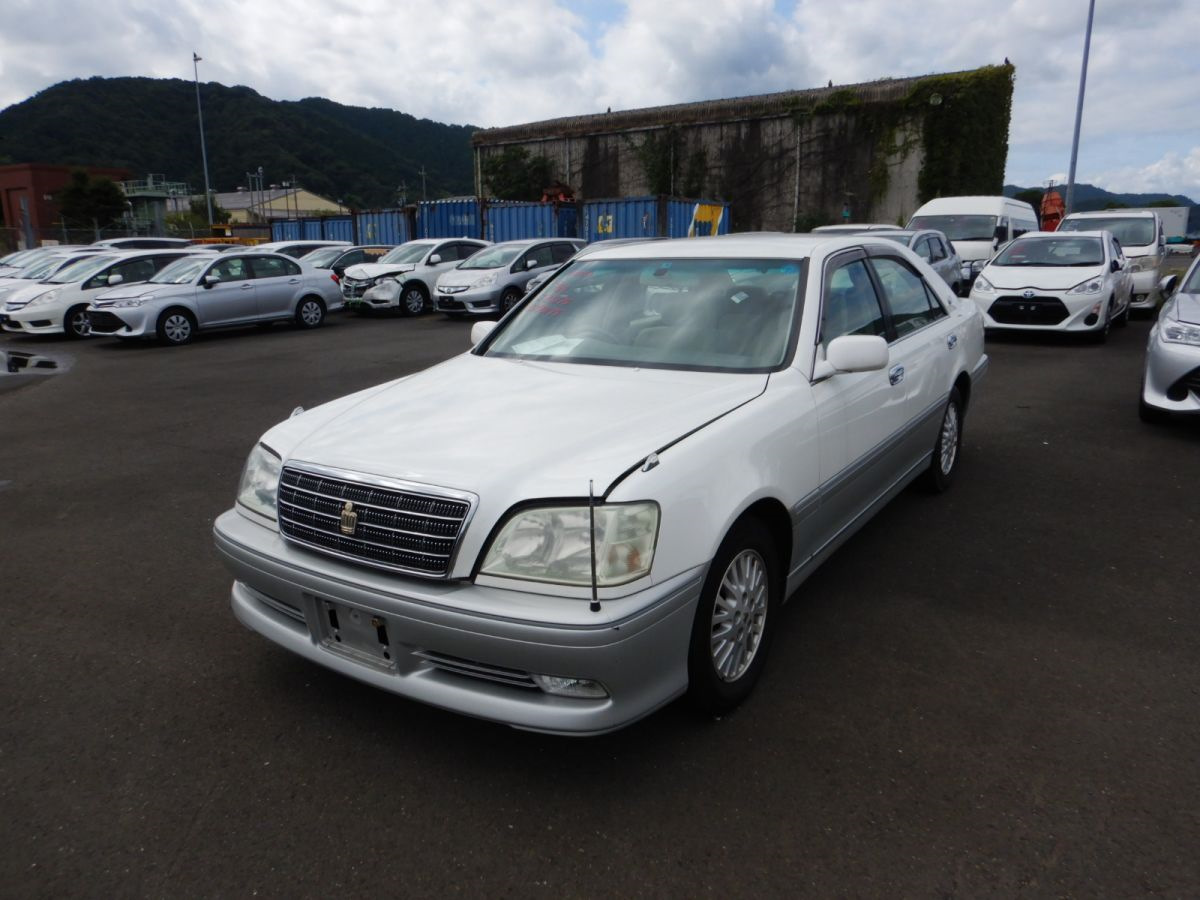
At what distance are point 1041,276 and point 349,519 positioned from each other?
462 inches

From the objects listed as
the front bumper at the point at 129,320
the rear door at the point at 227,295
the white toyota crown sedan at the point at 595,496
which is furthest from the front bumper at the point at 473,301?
the white toyota crown sedan at the point at 595,496

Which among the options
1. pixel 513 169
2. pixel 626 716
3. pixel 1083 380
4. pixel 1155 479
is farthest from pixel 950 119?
pixel 626 716

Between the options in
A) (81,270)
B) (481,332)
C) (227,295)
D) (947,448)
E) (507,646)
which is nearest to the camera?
(507,646)

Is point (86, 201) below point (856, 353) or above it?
above

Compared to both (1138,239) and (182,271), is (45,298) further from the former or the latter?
(1138,239)

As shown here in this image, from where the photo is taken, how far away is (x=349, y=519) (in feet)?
8.73

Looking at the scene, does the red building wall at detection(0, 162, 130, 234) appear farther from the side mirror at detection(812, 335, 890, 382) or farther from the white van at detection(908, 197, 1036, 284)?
the side mirror at detection(812, 335, 890, 382)

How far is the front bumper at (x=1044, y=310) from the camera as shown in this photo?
1139 cm

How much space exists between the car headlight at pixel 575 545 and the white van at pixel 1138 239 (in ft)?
48.1

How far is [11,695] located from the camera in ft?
10.6

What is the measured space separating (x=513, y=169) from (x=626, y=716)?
37.6 meters

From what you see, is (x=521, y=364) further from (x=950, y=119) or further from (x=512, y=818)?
(x=950, y=119)

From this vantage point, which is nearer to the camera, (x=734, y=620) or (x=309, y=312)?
(x=734, y=620)

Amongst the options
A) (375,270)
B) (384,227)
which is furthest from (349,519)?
(384,227)
